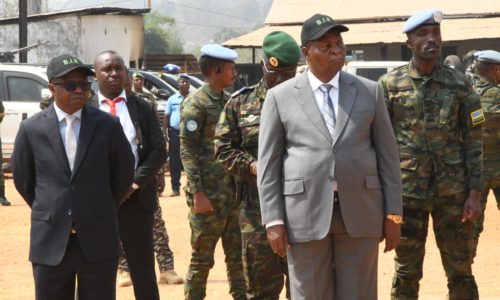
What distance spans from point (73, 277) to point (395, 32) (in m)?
26.6

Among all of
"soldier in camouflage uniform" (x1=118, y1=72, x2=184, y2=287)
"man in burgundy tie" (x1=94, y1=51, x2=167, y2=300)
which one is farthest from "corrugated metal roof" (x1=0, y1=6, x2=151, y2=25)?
"man in burgundy tie" (x1=94, y1=51, x2=167, y2=300)

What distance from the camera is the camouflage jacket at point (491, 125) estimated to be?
428 inches

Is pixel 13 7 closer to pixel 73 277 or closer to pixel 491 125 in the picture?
pixel 491 125

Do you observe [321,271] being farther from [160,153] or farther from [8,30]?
[8,30]

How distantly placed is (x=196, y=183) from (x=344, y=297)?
2.58 meters

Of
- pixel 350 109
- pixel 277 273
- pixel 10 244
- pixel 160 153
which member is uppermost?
pixel 350 109

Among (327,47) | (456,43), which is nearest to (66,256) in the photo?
(327,47)

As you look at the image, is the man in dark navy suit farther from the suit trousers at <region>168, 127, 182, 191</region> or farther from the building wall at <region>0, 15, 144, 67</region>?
the building wall at <region>0, 15, 144, 67</region>

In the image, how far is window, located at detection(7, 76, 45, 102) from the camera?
22.7 metres

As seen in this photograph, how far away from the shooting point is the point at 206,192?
28.0 feet

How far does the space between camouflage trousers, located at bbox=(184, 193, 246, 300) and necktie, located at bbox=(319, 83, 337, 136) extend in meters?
2.52

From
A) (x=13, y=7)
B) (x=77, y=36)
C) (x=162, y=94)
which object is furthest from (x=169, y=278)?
(x=13, y=7)

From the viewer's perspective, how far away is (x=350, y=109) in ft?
20.0

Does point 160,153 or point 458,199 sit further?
point 160,153
